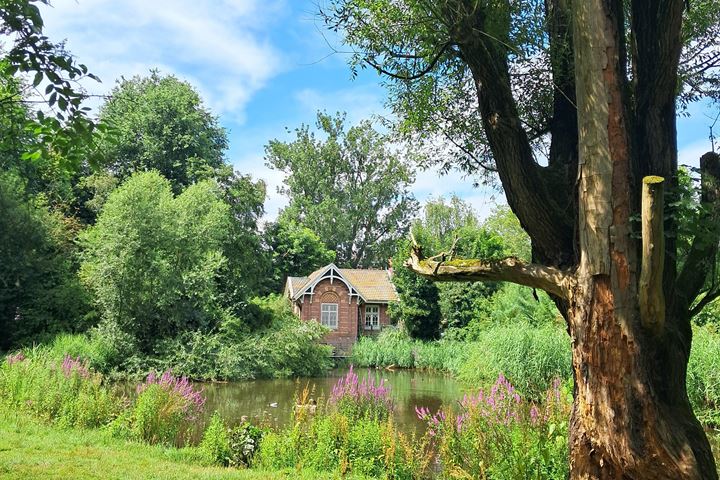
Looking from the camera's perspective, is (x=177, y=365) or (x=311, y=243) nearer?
(x=177, y=365)

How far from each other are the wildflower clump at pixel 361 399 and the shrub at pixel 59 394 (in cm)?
381

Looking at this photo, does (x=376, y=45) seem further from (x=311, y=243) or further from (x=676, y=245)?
(x=311, y=243)

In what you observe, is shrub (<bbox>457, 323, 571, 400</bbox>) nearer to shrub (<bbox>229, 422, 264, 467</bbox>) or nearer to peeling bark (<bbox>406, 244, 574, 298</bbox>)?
shrub (<bbox>229, 422, 264, 467</bbox>)

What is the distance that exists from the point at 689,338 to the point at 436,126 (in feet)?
10.00

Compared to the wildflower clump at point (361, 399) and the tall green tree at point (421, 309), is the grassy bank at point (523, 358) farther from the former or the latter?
the tall green tree at point (421, 309)

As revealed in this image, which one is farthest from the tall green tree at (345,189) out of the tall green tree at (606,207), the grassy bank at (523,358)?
the tall green tree at (606,207)

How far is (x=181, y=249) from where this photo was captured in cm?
2331

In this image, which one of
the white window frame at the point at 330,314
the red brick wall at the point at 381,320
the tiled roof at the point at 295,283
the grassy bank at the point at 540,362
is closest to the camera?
the grassy bank at the point at 540,362

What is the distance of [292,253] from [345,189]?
10.0 meters

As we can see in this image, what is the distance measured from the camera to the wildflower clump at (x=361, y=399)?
8195mm

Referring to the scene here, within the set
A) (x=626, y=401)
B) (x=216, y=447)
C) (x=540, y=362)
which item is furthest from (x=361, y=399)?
(x=540, y=362)

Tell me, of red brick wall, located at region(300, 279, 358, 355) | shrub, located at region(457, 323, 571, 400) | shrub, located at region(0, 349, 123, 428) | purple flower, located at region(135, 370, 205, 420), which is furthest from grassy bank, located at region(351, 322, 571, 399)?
red brick wall, located at region(300, 279, 358, 355)

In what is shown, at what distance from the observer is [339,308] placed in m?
36.6

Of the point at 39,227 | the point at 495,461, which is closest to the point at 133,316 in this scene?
the point at 39,227
